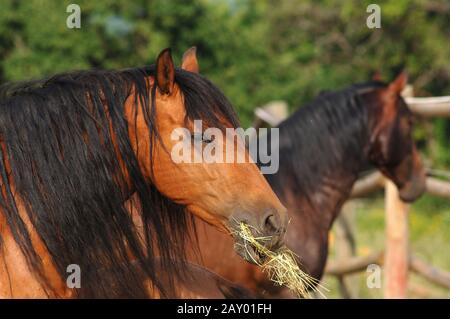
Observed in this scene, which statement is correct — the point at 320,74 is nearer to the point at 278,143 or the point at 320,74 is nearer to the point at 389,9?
the point at 389,9

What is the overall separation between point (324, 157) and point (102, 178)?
248cm

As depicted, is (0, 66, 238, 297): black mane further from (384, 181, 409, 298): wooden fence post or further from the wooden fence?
(384, 181, 409, 298): wooden fence post

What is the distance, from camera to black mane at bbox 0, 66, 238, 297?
253 centimetres

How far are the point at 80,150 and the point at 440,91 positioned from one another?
64.4 feet

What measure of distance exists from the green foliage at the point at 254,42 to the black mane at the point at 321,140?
1044 centimetres

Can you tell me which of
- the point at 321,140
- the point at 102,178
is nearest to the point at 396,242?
the point at 321,140

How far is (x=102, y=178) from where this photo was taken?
8.52ft

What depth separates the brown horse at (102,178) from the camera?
251 cm

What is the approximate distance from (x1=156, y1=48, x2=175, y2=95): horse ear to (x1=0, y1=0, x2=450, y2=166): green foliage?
12658 mm
